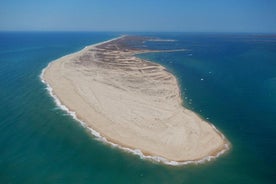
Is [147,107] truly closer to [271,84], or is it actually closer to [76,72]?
[76,72]

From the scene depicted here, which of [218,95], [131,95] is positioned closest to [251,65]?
[218,95]

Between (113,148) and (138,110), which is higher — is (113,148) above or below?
below

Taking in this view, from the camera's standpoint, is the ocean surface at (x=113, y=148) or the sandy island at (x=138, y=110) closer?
the ocean surface at (x=113, y=148)

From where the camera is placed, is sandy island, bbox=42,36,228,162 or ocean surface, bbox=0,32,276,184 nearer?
ocean surface, bbox=0,32,276,184

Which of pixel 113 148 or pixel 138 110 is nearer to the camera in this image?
pixel 113 148

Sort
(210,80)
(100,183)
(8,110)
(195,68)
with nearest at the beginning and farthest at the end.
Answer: (100,183) → (8,110) → (210,80) → (195,68)

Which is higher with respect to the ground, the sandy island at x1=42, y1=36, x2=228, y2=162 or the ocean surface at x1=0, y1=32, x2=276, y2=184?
the sandy island at x1=42, y1=36, x2=228, y2=162

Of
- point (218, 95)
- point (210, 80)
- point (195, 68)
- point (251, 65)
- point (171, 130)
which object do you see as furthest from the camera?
point (251, 65)

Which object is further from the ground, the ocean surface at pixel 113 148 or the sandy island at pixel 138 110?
the sandy island at pixel 138 110
